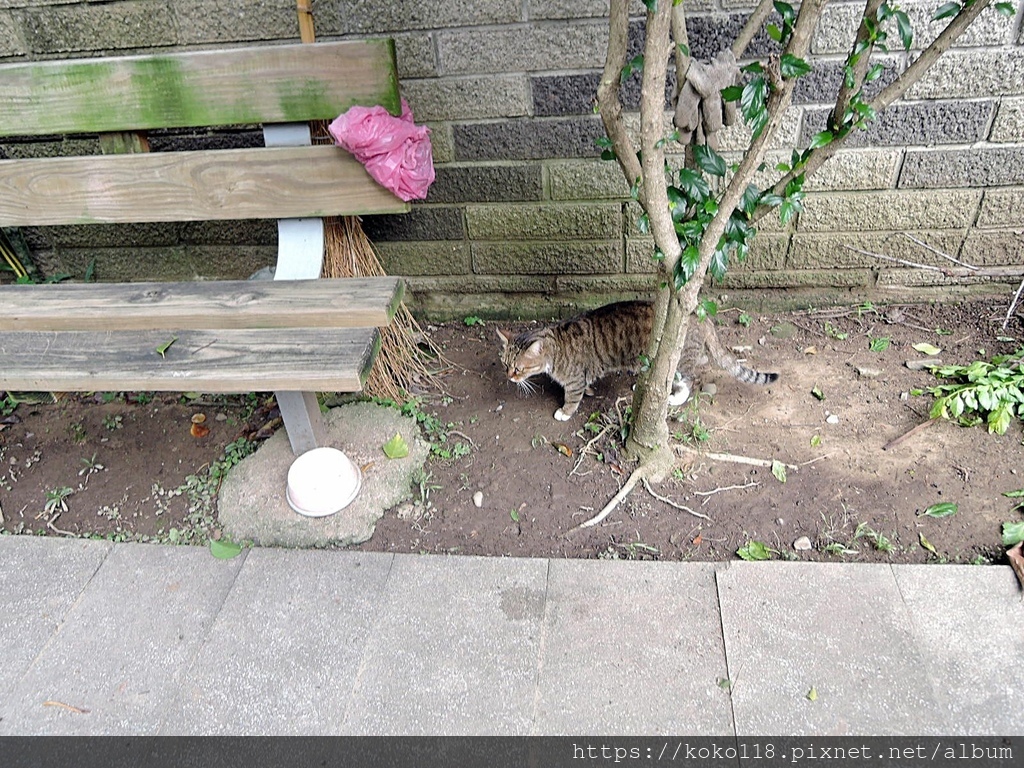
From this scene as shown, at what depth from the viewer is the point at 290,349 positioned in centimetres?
224

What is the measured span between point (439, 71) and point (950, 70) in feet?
7.40

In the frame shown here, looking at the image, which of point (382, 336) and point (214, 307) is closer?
point (214, 307)

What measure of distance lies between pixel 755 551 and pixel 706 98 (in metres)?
1.49

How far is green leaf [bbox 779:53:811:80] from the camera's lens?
1.69 metres

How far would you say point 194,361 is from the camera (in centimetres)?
224

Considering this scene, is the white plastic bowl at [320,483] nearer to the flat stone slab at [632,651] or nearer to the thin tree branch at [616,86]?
the flat stone slab at [632,651]

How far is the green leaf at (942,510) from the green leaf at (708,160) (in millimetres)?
1408

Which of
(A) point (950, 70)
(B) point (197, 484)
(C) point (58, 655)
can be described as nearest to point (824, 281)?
(A) point (950, 70)

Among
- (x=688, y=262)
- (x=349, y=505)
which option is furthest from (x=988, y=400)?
(x=349, y=505)

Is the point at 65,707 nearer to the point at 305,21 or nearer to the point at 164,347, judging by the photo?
the point at 164,347

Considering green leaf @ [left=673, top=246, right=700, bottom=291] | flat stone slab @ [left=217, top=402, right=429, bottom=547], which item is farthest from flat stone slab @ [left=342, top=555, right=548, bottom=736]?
green leaf @ [left=673, top=246, right=700, bottom=291]

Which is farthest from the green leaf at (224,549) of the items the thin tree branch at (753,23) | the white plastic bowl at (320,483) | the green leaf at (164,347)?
the thin tree branch at (753,23)

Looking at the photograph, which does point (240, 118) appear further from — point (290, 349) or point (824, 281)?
point (824, 281)

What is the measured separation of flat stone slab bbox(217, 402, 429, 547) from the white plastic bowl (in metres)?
0.04
